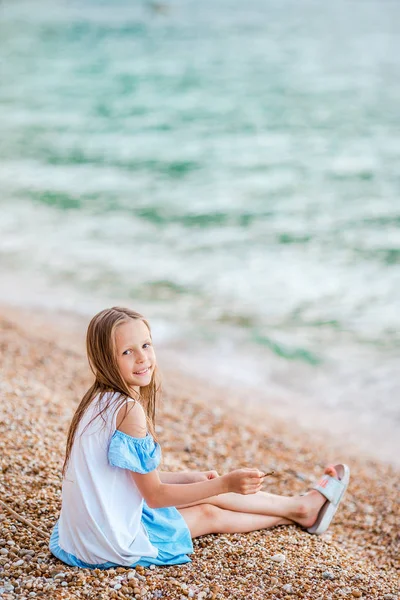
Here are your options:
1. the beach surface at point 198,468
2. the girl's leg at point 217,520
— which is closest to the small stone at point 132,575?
the beach surface at point 198,468

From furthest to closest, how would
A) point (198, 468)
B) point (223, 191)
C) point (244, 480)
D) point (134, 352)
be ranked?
1. point (223, 191)
2. point (198, 468)
3. point (134, 352)
4. point (244, 480)

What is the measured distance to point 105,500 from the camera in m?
3.26

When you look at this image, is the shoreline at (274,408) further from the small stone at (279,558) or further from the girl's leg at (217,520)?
the small stone at (279,558)

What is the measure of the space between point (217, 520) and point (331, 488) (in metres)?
0.71

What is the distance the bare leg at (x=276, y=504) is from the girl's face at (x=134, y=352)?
0.77m

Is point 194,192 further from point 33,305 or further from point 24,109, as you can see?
point 24,109

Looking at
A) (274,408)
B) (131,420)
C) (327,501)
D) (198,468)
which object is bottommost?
(274,408)

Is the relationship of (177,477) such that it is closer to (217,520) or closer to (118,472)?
(217,520)

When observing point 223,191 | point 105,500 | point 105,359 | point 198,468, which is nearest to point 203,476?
point 105,500

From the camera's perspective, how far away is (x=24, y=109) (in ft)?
61.3

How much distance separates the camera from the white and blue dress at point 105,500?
322cm

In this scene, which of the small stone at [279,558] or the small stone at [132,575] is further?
the small stone at [279,558]

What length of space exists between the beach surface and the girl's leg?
0.15ft

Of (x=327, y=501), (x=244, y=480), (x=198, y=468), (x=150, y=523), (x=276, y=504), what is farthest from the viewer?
(x=198, y=468)
